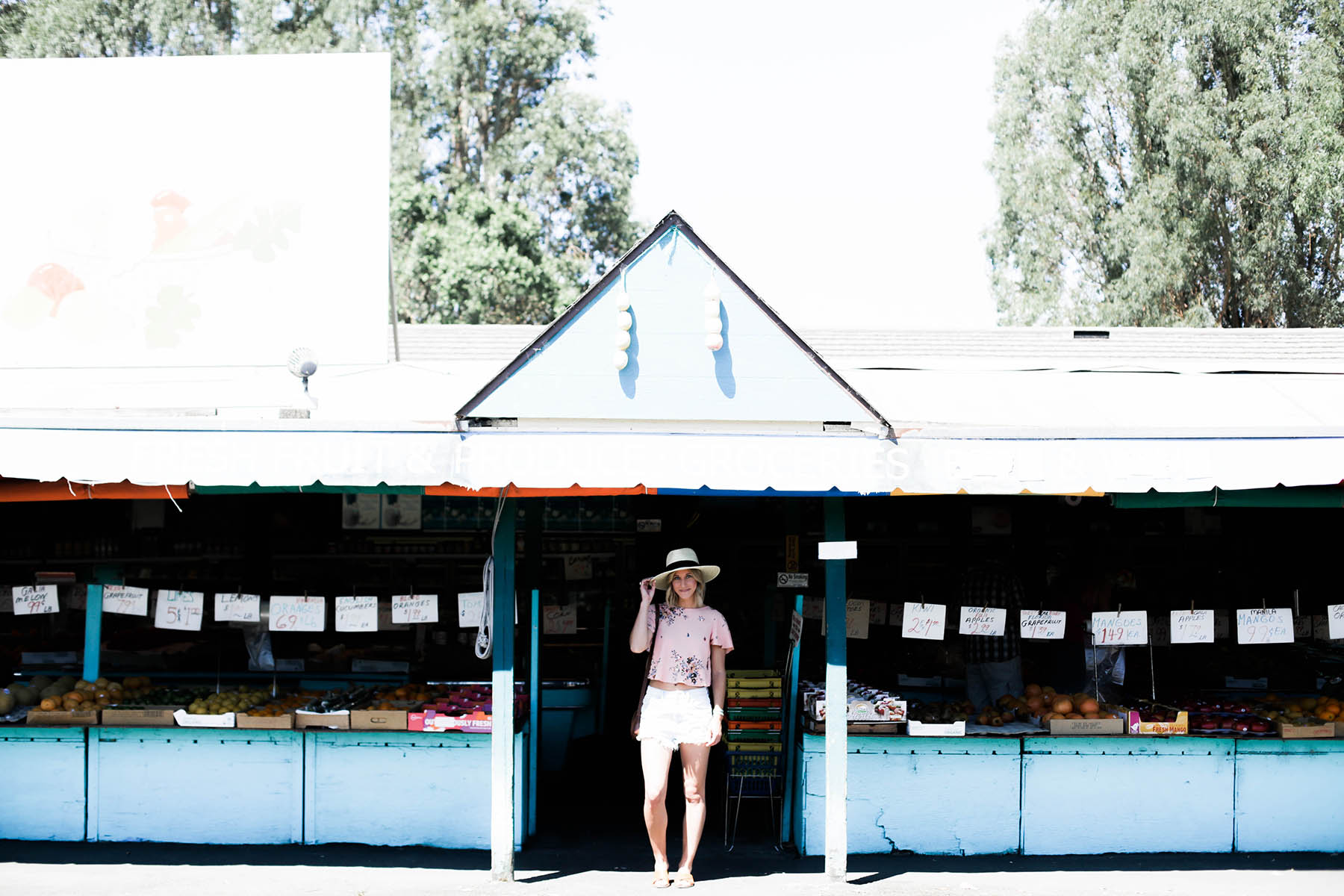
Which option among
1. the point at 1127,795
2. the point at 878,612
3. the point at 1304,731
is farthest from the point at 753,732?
the point at 1304,731

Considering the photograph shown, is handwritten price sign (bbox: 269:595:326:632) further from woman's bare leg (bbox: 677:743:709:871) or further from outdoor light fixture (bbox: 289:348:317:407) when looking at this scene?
woman's bare leg (bbox: 677:743:709:871)

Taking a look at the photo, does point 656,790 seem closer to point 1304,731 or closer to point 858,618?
point 858,618

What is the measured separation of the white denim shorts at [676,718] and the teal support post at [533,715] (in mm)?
1260

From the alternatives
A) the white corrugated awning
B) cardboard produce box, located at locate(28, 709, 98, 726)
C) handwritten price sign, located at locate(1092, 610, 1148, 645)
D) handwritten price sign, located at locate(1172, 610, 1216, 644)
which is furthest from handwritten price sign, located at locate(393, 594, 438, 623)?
handwritten price sign, located at locate(1172, 610, 1216, 644)

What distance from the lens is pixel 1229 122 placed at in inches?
973

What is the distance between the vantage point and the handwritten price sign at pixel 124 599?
25.4 ft

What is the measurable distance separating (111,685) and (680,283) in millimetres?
4902

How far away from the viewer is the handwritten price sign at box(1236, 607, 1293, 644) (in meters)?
7.62

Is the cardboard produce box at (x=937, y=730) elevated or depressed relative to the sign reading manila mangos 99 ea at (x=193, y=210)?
depressed

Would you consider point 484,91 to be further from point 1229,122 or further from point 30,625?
point 30,625

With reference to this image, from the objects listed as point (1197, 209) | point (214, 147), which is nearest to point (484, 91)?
Answer: point (1197, 209)

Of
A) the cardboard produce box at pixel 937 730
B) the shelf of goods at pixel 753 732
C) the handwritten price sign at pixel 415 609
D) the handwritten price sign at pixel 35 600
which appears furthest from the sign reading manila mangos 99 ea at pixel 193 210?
the cardboard produce box at pixel 937 730

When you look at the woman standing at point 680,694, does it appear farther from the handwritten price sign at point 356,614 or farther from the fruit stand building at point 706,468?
the handwritten price sign at point 356,614

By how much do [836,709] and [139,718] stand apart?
4.47 meters
